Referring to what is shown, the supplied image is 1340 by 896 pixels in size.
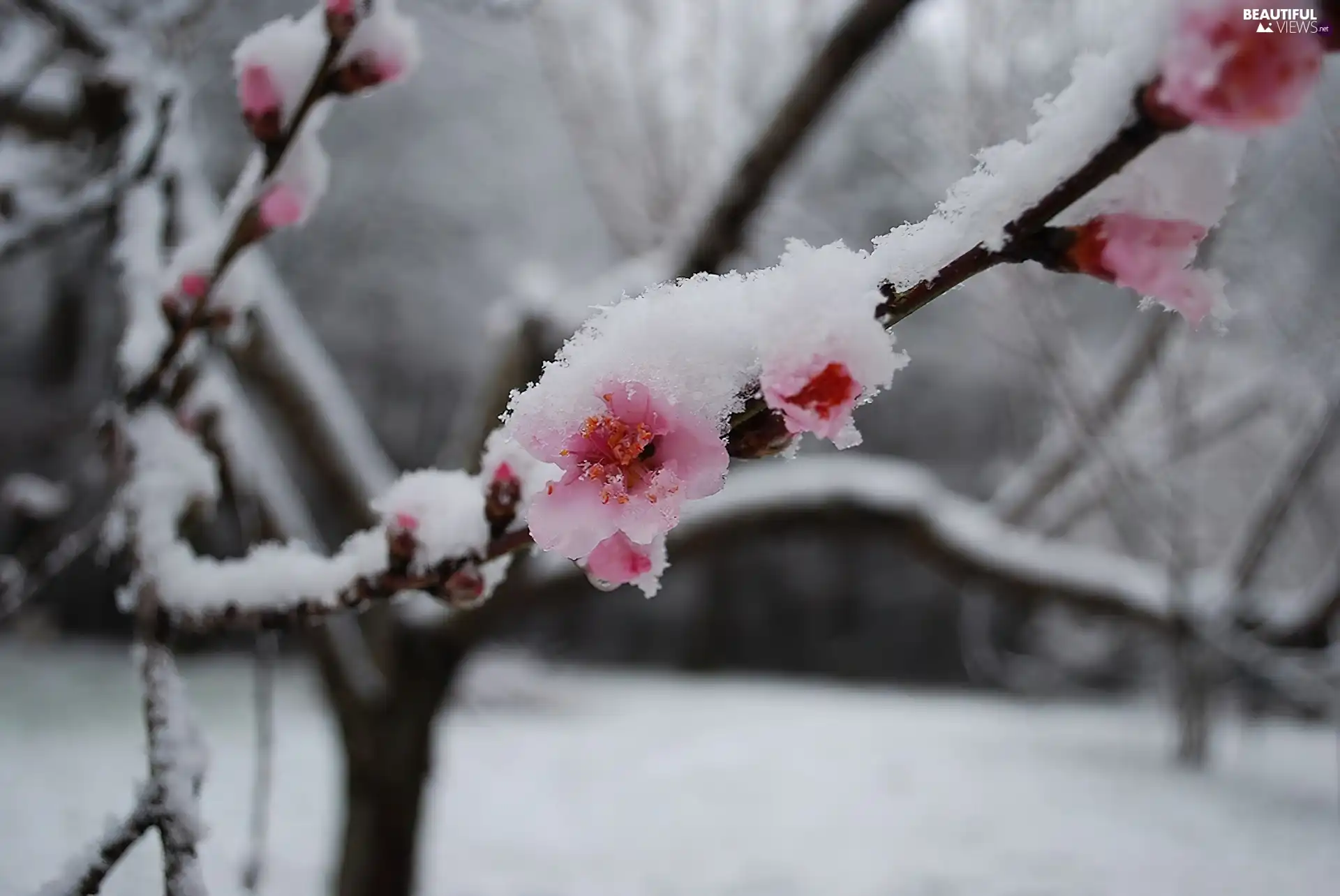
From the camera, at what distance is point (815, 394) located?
1.03 feet

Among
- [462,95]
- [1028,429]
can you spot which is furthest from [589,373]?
[462,95]

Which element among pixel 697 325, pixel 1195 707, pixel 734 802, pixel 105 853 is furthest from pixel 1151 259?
pixel 1195 707

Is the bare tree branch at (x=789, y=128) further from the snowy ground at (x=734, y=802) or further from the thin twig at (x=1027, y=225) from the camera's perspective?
the snowy ground at (x=734, y=802)

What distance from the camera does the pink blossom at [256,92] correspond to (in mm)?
620

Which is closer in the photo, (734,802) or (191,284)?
(191,284)

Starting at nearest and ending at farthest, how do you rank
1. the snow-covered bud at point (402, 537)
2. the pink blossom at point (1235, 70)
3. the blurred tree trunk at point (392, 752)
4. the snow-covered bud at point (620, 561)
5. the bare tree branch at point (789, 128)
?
1. the pink blossom at point (1235, 70)
2. the snow-covered bud at point (620, 561)
3. the snow-covered bud at point (402, 537)
4. the bare tree branch at point (789, 128)
5. the blurred tree trunk at point (392, 752)

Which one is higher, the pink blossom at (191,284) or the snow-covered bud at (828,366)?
the pink blossom at (191,284)

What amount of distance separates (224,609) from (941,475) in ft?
29.9

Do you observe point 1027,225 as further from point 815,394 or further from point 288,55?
point 288,55

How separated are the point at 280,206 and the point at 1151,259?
568mm

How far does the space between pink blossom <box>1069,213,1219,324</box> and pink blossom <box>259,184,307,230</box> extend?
54 cm

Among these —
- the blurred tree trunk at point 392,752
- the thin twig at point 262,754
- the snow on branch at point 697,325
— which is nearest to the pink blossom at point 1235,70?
the snow on branch at point 697,325

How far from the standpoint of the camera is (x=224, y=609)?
2.08ft

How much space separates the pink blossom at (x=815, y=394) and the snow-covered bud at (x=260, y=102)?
1.61ft
